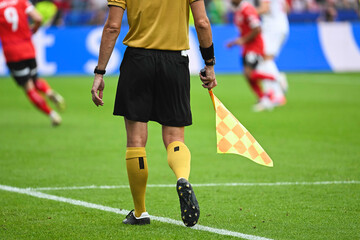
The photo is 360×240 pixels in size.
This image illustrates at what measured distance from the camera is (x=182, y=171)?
5.13 meters

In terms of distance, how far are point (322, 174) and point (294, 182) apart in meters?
0.56

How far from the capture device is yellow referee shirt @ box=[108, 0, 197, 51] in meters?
5.14

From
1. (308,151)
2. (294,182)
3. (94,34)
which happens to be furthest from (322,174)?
(94,34)

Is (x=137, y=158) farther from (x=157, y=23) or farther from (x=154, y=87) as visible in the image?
(x=157, y=23)

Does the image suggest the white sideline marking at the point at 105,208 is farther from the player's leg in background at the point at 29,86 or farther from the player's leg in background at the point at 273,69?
the player's leg in background at the point at 273,69

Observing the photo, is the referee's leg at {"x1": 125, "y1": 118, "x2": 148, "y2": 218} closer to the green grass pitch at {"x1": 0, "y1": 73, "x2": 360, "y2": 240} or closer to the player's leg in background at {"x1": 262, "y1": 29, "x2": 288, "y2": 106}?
the green grass pitch at {"x1": 0, "y1": 73, "x2": 360, "y2": 240}

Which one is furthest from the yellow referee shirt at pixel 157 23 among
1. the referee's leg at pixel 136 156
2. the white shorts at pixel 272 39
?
the white shorts at pixel 272 39

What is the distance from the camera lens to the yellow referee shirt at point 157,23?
16.9 ft

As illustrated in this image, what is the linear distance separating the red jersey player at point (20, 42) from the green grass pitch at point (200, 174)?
53 cm

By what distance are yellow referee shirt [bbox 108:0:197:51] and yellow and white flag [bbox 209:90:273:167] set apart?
678mm

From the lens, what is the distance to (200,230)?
5.07m

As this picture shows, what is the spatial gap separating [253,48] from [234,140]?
9478 mm

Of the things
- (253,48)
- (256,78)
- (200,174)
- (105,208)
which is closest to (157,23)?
(105,208)

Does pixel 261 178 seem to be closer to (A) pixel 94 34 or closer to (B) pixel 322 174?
(B) pixel 322 174
